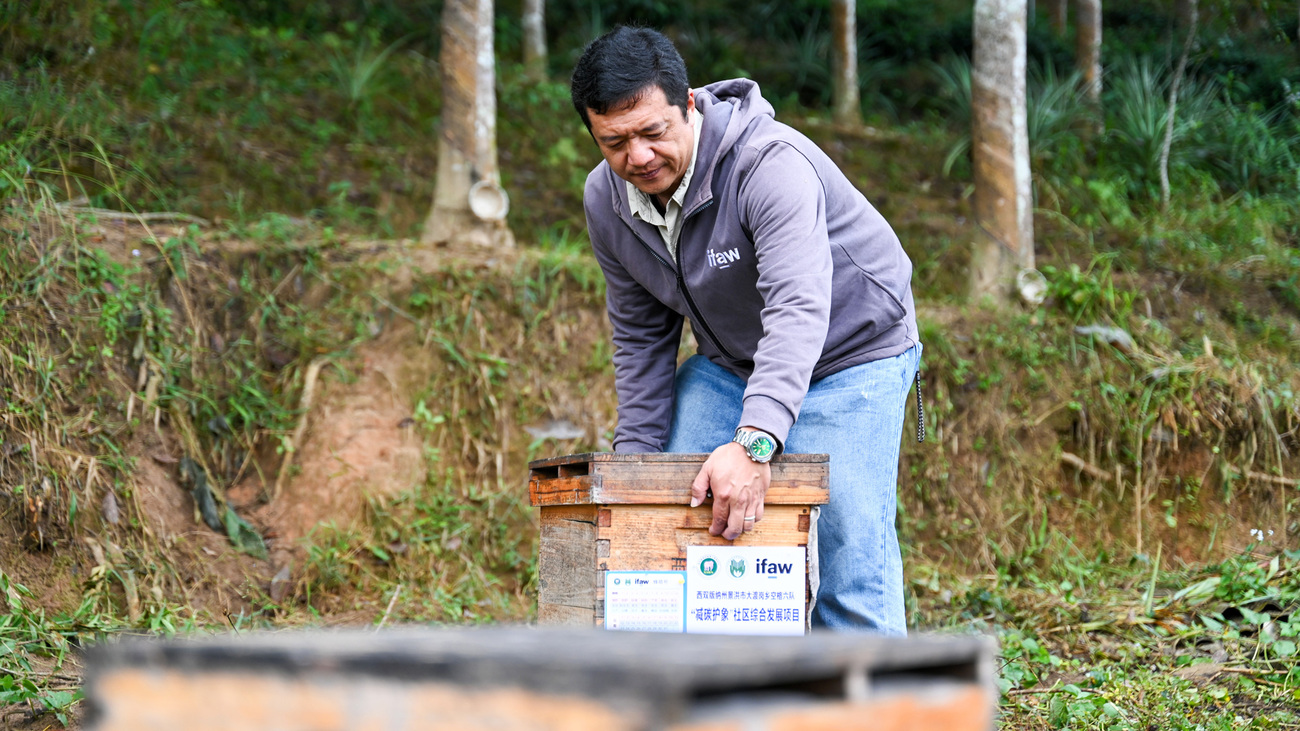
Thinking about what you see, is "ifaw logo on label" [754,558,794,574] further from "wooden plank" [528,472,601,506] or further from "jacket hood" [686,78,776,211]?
"jacket hood" [686,78,776,211]

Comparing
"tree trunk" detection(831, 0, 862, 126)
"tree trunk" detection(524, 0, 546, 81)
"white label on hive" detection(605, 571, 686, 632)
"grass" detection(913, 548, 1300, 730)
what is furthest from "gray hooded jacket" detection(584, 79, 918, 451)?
"tree trunk" detection(831, 0, 862, 126)

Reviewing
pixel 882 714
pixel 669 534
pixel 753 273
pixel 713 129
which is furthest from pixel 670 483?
pixel 882 714

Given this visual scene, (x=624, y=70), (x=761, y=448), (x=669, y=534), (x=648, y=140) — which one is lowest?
(x=669, y=534)

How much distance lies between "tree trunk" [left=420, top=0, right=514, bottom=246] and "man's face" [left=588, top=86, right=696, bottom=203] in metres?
2.75

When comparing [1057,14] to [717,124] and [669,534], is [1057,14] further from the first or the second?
[669,534]

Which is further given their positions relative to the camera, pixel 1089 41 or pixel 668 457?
pixel 1089 41

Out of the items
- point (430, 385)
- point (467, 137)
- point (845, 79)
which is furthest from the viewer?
point (845, 79)

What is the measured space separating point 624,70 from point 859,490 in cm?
116

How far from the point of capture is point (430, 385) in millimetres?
4652

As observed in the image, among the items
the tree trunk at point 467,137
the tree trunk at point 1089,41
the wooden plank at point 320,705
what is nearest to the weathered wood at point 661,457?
the wooden plank at point 320,705

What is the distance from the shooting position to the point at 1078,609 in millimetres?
4254

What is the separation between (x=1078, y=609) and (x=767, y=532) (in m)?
2.54

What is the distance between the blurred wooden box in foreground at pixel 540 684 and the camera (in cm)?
97

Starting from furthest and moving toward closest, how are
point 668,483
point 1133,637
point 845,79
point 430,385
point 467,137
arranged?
1. point 845,79
2. point 467,137
3. point 430,385
4. point 1133,637
5. point 668,483
